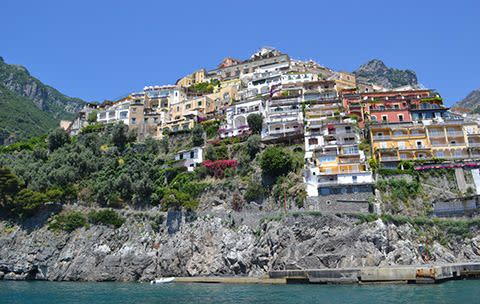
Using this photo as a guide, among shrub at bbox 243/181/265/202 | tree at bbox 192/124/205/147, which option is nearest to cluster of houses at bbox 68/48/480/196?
tree at bbox 192/124/205/147

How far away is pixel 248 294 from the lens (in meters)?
37.7

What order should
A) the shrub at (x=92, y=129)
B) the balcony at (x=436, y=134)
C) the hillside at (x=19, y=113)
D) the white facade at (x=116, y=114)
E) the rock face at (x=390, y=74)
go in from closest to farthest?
1. the balcony at (x=436, y=134)
2. the shrub at (x=92, y=129)
3. the white facade at (x=116, y=114)
4. the hillside at (x=19, y=113)
5. the rock face at (x=390, y=74)

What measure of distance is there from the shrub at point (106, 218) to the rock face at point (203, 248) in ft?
3.16

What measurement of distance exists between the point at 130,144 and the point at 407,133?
43959 millimetres

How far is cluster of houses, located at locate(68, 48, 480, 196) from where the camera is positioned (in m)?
58.5

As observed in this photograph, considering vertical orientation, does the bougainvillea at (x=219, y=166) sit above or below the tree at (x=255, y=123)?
below

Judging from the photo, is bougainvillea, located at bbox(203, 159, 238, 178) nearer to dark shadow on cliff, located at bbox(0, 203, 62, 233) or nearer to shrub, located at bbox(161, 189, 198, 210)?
shrub, located at bbox(161, 189, 198, 210)

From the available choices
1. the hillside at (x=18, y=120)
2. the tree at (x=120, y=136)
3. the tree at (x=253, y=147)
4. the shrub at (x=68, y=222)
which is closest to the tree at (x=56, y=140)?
the tree at (x=120, y=136)

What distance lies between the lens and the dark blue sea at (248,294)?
109 ft

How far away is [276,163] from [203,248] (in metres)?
13.8

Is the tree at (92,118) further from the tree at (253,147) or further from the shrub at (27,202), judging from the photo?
the tree at (253,147)

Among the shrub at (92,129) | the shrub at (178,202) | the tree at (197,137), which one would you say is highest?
the shrub at (92,129)

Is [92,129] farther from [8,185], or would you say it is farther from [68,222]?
[68,222]

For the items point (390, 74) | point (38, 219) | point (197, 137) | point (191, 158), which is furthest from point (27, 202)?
point (390, 74)
